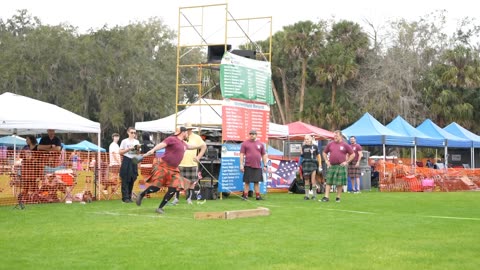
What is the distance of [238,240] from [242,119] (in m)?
10.7

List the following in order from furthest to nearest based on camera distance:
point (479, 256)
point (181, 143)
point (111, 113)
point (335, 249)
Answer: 1. point (111, 113)
2. point (181, 143)
3. point (335, 249)
4. point (479, 256)

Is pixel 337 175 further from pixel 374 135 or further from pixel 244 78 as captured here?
pixel 374 135

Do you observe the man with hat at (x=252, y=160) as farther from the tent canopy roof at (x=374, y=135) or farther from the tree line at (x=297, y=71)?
the tree line at (x=297, y=71)

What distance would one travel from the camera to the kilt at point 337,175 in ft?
55.9

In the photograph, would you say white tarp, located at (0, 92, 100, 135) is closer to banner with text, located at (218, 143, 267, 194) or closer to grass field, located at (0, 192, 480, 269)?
grass field, located at (0, 192, 480, 269)

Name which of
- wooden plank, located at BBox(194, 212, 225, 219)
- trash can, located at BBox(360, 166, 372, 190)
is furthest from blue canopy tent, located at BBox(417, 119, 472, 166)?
wooden plank, located at BBox(194, 212, 225, 219)

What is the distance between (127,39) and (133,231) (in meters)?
47.3

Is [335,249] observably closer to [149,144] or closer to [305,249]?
[305,249]

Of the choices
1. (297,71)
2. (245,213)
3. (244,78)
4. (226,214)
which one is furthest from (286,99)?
(226,214)

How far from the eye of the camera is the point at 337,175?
17062mm

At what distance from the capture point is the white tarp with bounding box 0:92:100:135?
16328mm

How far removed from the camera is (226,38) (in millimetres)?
19562

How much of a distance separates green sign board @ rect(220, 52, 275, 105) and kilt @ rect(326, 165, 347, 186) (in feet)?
11.9

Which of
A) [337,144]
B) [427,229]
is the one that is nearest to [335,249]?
[427,229]
